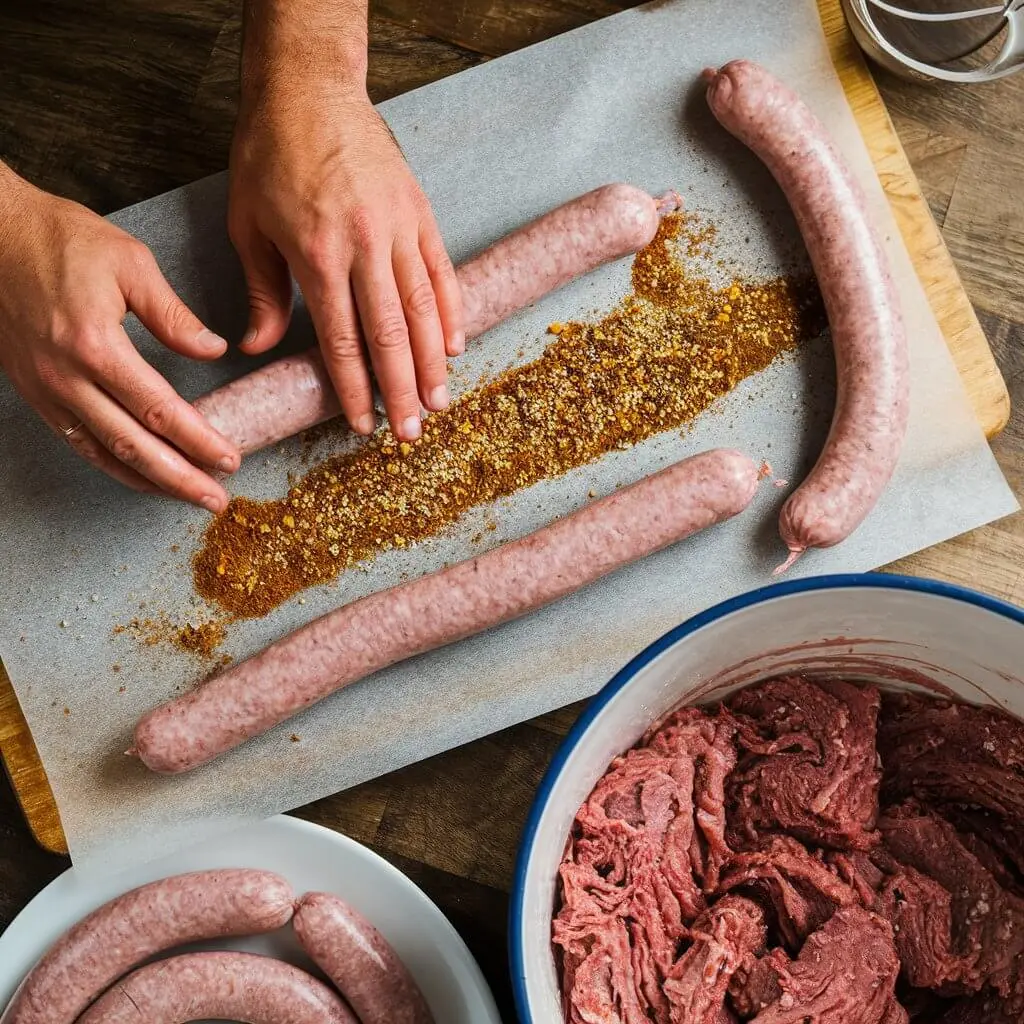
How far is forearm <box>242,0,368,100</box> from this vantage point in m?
2.20

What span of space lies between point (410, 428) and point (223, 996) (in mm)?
1288

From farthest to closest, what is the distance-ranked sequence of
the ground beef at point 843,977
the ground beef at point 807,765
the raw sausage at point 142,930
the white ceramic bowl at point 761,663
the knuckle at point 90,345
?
the raw sausage at point 142,930
the knuckle at point 90,345
the ground beef at point 807,765
the ground beef at point 843,977
the white ceramic bowl at point 761,663

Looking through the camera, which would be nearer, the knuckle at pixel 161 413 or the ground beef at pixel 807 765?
the ground beef at pixel 807 765

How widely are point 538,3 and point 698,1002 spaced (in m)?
2.26

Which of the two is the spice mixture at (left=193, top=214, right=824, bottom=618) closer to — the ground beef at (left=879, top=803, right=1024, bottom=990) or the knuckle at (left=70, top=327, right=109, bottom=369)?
the knuckle at (left=70, top=327, right=109, bottom=369)

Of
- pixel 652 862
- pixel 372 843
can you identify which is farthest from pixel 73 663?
pixel 652 862

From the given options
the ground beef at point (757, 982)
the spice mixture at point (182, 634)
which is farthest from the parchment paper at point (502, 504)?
the ground beef at point (757, 982)

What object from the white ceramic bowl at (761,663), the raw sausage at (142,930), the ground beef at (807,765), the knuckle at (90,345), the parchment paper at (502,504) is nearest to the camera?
the white ceramic bowl at (761,663)

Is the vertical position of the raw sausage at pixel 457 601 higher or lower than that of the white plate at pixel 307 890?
higher

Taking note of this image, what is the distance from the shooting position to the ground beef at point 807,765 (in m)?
1.88

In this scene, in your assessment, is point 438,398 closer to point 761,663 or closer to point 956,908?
point 761,663

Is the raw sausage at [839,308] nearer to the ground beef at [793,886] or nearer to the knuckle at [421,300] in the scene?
the ground beef at [793,886]

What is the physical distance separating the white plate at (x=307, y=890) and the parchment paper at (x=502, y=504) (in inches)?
3.0

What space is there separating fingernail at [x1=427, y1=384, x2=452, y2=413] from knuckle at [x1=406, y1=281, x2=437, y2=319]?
0.55 feet
